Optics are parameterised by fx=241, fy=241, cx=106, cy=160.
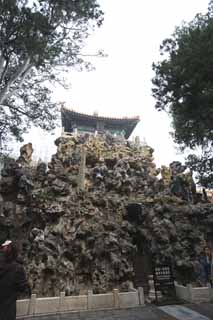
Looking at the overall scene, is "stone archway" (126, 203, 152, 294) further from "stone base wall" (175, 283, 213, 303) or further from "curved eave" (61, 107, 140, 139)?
"curved eave" (61, 107, 140, 139)

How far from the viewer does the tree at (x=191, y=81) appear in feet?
19.2

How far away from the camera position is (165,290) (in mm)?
7223

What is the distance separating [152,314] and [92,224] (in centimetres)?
496

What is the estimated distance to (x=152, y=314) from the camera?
246 inches

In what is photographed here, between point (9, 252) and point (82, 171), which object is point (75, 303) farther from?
point (82, 171)

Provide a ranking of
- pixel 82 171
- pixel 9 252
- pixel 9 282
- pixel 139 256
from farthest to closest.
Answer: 1. pixel 82 171
2. pixel 139 256
3. pixel 9 252
4. pixel 9 282

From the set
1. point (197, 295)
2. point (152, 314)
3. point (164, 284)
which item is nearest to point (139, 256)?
point (164, 284)

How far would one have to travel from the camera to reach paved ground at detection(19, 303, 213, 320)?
19.2ft

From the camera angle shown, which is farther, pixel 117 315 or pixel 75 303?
pixel 75 303

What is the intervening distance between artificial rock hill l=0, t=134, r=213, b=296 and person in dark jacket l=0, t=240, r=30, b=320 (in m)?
5.98

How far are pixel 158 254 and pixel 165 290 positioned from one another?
123 inches

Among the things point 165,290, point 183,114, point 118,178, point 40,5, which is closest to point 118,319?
point 165,290

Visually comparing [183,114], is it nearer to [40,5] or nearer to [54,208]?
[40,5]

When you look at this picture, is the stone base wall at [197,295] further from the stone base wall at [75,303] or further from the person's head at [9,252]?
the person's head at [9,252]
